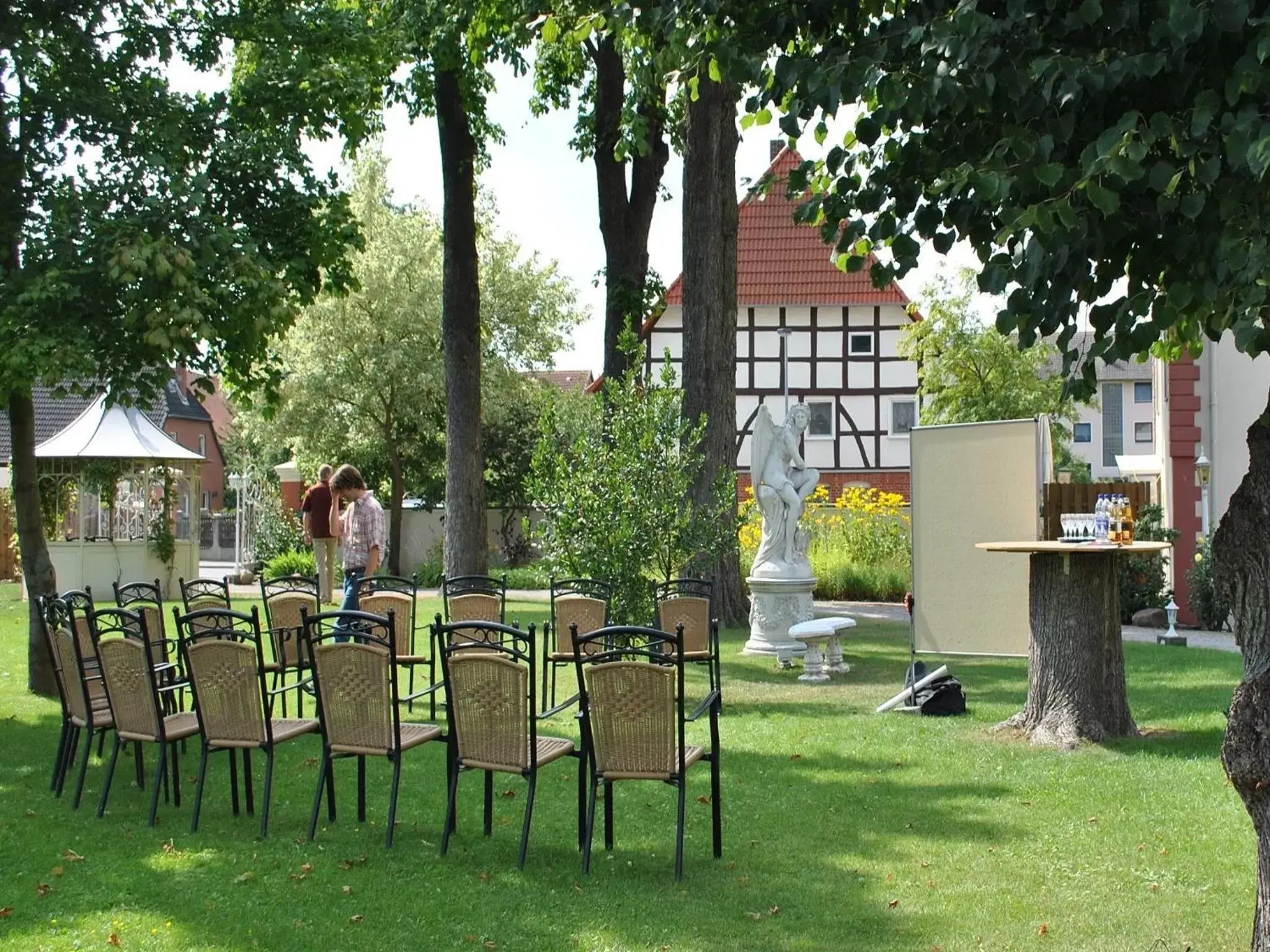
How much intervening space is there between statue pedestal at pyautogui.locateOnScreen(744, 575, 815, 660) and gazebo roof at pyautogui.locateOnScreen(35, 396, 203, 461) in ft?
37.9

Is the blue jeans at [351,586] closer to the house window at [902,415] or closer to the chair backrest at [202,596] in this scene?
the chair backrest at [202,596]

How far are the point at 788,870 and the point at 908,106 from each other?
362 centimetres

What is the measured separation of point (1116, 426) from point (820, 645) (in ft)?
207

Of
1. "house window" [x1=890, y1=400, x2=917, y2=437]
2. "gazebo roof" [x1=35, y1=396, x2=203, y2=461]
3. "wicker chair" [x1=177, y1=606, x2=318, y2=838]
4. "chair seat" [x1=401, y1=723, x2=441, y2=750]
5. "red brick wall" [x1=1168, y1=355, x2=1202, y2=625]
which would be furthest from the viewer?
"house window" [x1=890, y1=400, x2=917, y2=437]

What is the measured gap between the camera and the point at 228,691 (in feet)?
22.9

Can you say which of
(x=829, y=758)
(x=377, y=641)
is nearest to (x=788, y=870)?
(x=377, y=641)

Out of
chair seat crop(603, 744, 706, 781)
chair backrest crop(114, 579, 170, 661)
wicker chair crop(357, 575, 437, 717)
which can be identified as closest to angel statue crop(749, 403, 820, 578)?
wicker chair crop(357, 575, 437, 717)

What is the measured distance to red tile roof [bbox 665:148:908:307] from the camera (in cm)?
3575

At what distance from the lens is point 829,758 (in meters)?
9.16

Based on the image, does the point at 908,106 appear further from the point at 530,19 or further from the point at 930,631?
the point at 530,19

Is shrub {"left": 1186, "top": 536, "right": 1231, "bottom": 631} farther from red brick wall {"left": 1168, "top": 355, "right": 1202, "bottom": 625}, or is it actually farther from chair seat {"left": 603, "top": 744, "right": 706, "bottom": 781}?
chair seat {"left": 603, "top": 744, "right": 706, "bottom": 781}

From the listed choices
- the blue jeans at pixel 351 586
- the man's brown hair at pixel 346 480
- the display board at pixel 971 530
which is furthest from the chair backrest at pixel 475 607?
the display board at pixel 971 530

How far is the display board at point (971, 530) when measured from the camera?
33.5 feet

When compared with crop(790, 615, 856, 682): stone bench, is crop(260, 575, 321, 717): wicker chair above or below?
above
